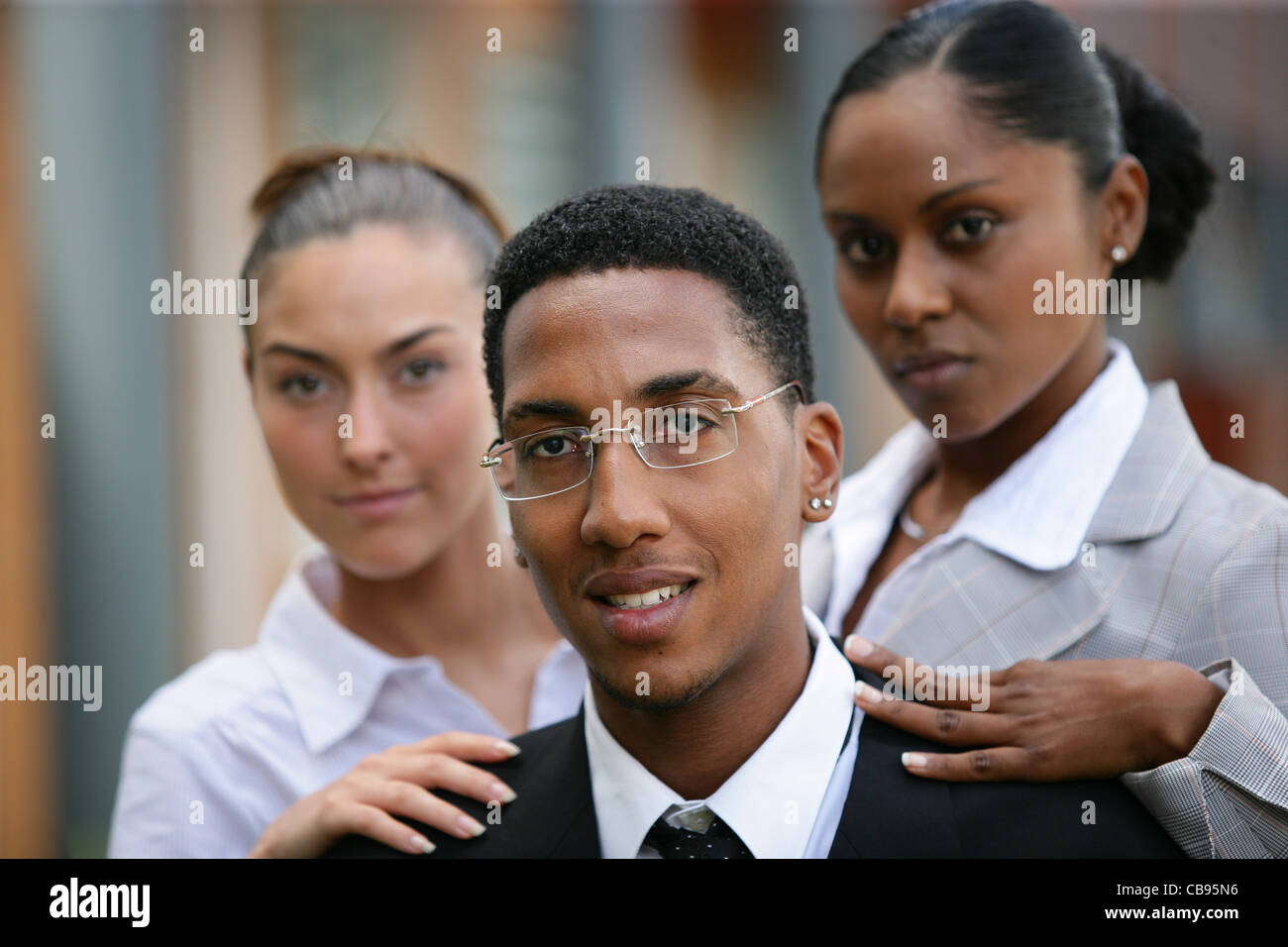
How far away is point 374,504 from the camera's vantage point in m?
2.92

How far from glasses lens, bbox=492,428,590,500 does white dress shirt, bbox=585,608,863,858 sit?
1.50ft

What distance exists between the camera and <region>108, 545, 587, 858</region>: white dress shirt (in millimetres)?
→ 2836

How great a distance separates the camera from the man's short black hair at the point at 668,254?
2.09 m

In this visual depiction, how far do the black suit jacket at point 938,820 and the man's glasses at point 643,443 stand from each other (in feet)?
1.80

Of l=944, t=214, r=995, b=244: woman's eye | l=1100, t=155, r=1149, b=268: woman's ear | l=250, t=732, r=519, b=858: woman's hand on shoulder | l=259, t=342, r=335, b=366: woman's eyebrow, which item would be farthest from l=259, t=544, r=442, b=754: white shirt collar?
l=1100, t=155, r=1149, b=268: woman's ear

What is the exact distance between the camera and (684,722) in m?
2.16

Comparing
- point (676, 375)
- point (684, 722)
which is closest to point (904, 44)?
point (676, 375)

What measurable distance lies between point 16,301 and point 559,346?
419 cm

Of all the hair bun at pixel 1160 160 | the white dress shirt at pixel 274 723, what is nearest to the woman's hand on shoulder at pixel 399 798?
the white dress shirt at pixel 274 723

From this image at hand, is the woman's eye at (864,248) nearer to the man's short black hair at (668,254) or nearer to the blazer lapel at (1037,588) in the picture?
the man's short black hair at (668,254)

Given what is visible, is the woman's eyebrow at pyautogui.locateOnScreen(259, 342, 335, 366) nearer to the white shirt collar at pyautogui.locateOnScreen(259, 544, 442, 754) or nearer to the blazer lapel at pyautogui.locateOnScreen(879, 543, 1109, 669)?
the white shirt collar at pyautogui.locateOnScreen(259, 544, 442, 754)

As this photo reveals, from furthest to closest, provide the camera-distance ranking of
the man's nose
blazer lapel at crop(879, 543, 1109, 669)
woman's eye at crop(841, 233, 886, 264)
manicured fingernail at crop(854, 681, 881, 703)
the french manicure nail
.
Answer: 1. woman's eye at crop(841, 233, 886, 264)
2. blazer lapel at crop(879, 543, 1109, 669)
3. the french manicure nail
4. manicured fingernail at crop(854, 681, 881, 703)
5. the man's nose

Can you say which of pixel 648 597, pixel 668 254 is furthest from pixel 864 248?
pixel 648 597
